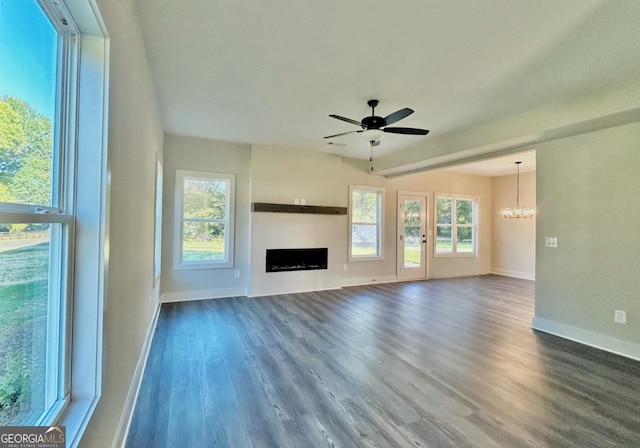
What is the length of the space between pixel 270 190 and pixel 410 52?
365 centimetres

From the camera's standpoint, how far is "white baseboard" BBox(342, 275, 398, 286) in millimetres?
6527

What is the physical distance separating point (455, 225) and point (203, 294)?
21.5 ft

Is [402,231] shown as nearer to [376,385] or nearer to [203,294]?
[203,294]

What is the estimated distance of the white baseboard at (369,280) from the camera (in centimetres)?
653

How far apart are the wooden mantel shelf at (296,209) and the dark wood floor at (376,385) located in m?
2.04

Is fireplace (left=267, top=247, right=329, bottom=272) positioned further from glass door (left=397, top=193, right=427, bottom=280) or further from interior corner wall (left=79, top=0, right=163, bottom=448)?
interior corner wall (left=79, top=0, right=163, bottom=448)

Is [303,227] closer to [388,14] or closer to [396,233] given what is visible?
[396,233]

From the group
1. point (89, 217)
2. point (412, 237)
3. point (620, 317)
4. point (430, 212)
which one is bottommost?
point (620, 317)

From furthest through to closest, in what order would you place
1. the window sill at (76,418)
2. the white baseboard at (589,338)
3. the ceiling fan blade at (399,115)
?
the white baseboard at (589,338) < the ceiling fan blade at (399,115) < the window sill at (76,418)

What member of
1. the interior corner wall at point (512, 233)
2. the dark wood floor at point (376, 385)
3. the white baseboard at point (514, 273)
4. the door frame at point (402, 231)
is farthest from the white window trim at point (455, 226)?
the dark wood floor at point (376, 385)

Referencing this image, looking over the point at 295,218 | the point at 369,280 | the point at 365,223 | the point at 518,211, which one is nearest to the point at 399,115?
the point at 295,218

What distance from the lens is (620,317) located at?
3166mm

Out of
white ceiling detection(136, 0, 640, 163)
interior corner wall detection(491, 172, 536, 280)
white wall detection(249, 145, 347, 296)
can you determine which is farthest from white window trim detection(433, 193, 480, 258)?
white ceiling detection(136, 0, 640, 163)

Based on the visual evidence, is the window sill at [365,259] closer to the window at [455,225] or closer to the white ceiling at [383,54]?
the window at [455,225]
